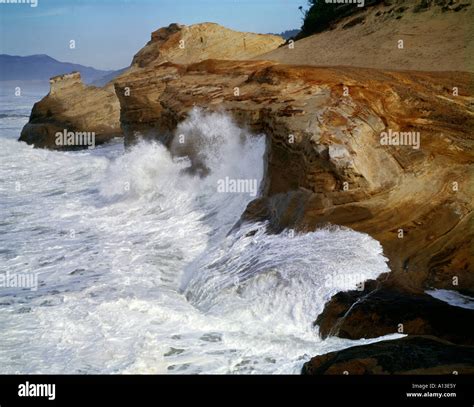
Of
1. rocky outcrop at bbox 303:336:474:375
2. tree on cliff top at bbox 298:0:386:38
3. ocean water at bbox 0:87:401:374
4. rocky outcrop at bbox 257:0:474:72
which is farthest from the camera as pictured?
tree on cliff top at bbox 298:0:386:38

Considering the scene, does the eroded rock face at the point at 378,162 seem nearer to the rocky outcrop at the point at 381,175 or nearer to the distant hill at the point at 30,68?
the rocky outcrop at the point at 381,175

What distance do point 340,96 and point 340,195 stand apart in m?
2.45

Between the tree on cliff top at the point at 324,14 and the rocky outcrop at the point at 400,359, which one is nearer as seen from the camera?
the rocky outcrop at the point at 400,359

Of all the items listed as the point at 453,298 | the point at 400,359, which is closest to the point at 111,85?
the point at 453,298

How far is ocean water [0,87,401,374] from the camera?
7.52m

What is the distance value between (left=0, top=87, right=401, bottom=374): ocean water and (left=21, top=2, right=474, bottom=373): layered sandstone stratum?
1.05ft

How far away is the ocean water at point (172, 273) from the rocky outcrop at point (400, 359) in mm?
475

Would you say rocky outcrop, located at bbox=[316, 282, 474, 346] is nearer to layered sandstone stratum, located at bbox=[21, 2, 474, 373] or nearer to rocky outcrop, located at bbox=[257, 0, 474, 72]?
layered sandstone stratum, located at bbox=[21, 2, 474, 373]

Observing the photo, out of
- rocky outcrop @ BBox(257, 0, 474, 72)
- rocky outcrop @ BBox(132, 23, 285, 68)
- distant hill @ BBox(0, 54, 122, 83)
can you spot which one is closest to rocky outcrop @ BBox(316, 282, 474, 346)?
rocky outcrop @ BBox(257, 0, 474, 72)

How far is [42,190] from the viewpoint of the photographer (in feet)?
59.2

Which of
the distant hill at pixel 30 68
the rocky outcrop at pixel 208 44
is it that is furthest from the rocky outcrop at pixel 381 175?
the distant hill at pixel 30 68

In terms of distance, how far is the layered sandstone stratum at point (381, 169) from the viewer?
7.41 m
